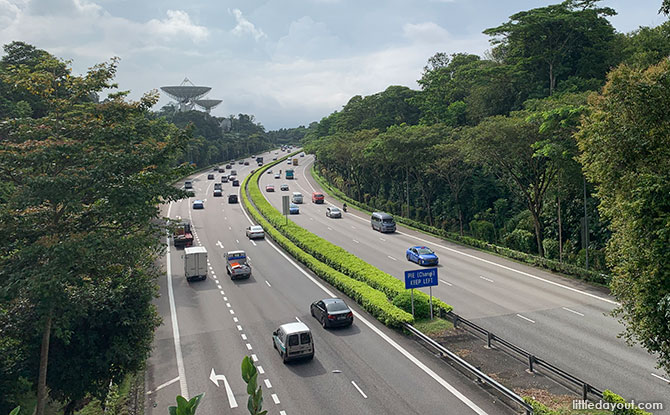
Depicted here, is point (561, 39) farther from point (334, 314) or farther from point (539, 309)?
point (334, 314)

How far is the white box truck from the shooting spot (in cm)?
3309

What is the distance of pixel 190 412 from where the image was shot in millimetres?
4391

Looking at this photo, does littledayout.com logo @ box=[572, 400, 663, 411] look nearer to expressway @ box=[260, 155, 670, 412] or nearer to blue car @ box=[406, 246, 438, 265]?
expressway @ box=[260, 155, 670, 412]

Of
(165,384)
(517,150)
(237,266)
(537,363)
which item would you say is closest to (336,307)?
(165,384)

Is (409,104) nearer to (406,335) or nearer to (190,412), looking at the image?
(406,335)

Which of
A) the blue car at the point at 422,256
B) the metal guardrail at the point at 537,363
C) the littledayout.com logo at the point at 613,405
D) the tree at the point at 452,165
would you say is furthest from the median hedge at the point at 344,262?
the tree at the point at 452,165

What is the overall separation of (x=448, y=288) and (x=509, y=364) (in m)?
12.5

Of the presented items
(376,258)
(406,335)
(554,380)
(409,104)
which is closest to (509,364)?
(554,380)

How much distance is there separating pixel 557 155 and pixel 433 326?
16.6 metres

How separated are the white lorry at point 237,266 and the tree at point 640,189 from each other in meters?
24.8

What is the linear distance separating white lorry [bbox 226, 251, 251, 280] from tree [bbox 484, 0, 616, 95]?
39.9 meters

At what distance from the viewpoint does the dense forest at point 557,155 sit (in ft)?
39.7

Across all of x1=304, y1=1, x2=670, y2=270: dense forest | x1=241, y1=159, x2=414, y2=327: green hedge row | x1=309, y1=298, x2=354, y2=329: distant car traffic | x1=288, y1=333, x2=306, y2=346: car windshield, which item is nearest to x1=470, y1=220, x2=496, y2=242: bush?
x1=304, y1=1, x2=670, y2=270: dense forest

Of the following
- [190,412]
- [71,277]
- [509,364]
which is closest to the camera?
[190,412]
